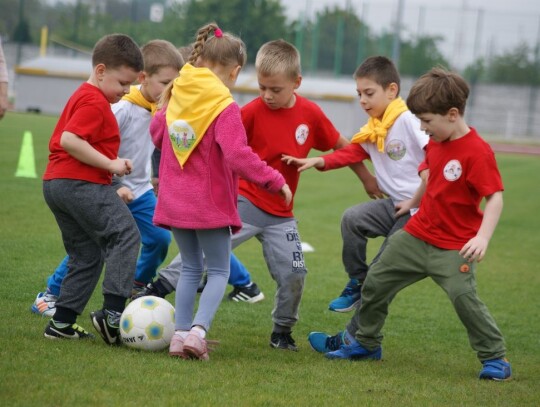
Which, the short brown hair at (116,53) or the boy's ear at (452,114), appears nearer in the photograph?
the boy's ear at (452,114)

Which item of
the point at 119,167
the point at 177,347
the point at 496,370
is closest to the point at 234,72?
the point at 119,167

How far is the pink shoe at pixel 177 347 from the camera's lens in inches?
193

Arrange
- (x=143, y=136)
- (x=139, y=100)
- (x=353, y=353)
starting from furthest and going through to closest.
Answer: (x=143, y=136)
(x=139, y=100)
(x=353, y=353)

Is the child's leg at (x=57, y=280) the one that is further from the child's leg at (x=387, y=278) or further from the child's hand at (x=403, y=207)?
the child's hand at (x=403, y=207)

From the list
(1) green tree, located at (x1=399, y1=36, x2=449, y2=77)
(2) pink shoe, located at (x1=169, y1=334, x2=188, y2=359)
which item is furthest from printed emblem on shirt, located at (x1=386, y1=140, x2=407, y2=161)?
(1) green tree, located at (x1=399, y1=36, x2=449, y2=77)

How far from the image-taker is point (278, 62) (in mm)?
5449

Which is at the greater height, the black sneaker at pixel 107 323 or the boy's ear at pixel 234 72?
the boy's ear at pixel 234 72

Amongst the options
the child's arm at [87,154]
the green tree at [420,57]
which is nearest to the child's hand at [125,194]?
the child's arm at [87,154]

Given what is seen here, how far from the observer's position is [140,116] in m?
6.21

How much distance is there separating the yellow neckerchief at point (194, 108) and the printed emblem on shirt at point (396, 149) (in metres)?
1.43

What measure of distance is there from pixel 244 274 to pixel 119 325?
2042mm

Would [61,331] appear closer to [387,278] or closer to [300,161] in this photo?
[300,161]

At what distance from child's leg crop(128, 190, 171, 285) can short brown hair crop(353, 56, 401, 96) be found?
1.78 metres

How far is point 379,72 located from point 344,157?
617 mm
